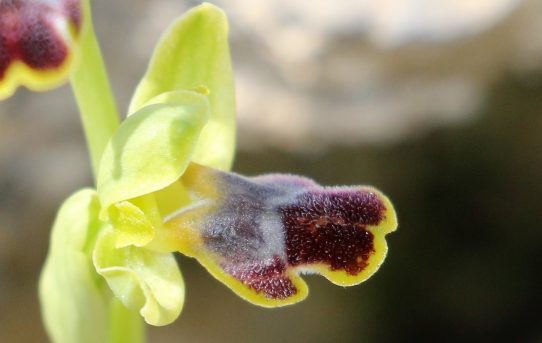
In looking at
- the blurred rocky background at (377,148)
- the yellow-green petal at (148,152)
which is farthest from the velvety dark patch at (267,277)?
the blurred rocky background at (377,148)

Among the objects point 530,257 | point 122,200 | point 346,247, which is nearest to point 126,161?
point 122,200

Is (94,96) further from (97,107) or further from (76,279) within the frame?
(76,279)

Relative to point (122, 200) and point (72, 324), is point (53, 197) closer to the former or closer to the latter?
point (72, 324)

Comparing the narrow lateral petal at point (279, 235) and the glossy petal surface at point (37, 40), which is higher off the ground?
the glossy petal surface at point (37, 40)

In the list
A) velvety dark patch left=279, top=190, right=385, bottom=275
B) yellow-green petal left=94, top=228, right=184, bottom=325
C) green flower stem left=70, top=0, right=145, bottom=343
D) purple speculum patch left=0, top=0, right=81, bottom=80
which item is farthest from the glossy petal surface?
velvety dark patch left=279, top=190, right=385, bottom=275

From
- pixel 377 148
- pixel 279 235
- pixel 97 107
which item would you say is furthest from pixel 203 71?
pixel 377 148

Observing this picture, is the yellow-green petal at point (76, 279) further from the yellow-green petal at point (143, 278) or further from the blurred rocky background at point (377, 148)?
the blurred rocky background at point (377, 148)

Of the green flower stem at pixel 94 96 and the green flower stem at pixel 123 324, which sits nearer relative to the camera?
the green flower stem at pixel 94 96
